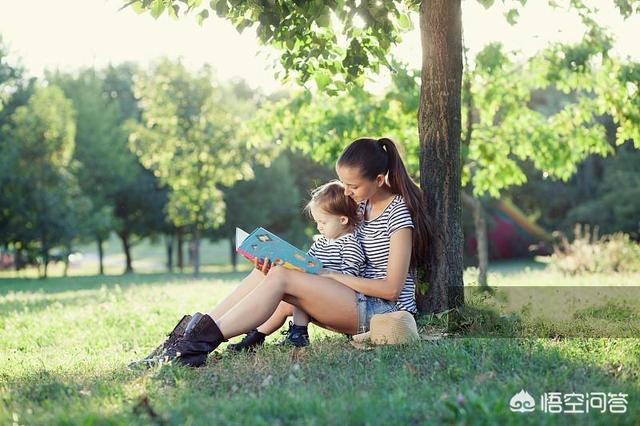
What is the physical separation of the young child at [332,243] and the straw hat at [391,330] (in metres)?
0.52

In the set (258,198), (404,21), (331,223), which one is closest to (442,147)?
(404,21)

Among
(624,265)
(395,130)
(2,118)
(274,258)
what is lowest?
(624,265)

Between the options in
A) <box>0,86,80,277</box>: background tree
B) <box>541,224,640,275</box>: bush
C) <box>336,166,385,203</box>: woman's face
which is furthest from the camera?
<box>0,86,80,277</box>: background tree

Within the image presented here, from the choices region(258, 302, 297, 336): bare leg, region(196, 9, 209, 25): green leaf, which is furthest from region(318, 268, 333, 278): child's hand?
region(196, 9, 209, 25): green leaf

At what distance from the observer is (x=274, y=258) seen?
589 cm

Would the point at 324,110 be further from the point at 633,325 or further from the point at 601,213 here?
the point at 601,213

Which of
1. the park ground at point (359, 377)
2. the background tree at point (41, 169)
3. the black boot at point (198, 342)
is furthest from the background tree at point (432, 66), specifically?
the background tree at point (41, 169)

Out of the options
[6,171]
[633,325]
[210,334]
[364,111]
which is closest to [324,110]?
[364,111]

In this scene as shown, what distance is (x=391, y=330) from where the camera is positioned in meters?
5.85

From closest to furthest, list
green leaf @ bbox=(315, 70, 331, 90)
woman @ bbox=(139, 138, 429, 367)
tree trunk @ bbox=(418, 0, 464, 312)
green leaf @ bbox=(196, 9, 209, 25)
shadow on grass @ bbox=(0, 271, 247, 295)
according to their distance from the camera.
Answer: woman @ bbox=(139, 138, 429, 367) < tree trunk @ bbox=(418, 0, 464, 312) < green leaf @ bbox=(196, 9, 209, 25) < green leaf @ bbox=(315, 70, 331, 90) < shadow on grass @ bbox=(0, 271, 247, 295)

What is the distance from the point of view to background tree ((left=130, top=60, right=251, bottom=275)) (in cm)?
2548

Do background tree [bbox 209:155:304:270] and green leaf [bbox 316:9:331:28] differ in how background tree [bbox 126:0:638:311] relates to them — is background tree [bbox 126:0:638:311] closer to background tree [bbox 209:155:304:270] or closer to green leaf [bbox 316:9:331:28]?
green leaf [bbox 316:9:331:28]

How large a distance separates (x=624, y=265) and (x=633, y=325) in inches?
450

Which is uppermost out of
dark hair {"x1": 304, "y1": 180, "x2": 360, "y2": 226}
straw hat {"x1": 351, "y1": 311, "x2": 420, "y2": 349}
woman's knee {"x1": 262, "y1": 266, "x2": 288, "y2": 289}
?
dark hair {"x1": 304, "y1": 180, "x2": 360, "y2": 226}
